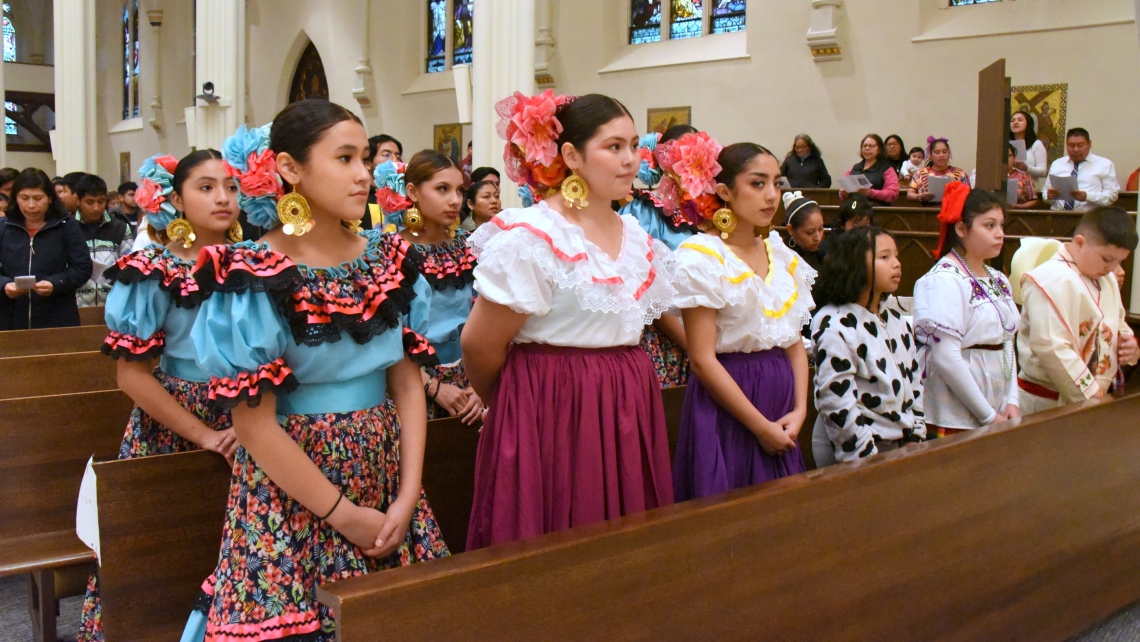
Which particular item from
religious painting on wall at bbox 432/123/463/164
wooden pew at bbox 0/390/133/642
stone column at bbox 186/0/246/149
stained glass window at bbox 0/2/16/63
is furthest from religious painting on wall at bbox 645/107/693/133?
stained glass window at bbox 0/2/16/63

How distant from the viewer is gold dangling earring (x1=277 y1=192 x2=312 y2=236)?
1.76 m

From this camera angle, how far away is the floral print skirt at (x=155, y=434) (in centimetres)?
248

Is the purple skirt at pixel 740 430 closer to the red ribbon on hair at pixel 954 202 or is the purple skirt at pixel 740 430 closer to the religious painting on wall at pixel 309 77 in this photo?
the red ribbon on hair at pixel 954 202

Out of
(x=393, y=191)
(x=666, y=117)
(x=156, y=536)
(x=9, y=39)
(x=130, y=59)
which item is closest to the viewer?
(x=156, y=536)

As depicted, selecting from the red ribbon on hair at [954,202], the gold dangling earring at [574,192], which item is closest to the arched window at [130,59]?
the red ribbon on hair at [954,202]

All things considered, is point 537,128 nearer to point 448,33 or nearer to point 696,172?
point 696,172

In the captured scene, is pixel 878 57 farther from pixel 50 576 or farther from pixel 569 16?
pixel 50 576

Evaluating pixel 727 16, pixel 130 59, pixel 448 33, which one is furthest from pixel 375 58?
pixel 130 59

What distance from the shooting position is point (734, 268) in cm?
239

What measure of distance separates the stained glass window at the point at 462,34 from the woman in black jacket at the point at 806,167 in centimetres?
588

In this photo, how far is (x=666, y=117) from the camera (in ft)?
38.5

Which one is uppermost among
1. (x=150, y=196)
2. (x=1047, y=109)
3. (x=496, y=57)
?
(x=496, y=57)

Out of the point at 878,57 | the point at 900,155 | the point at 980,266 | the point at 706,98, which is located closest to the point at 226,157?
the point at 980,266

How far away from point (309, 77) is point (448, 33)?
132 inches
